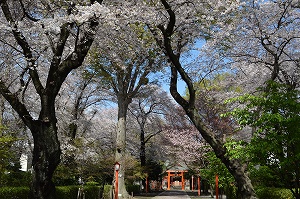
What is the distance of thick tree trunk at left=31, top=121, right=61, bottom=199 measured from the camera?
8273mm

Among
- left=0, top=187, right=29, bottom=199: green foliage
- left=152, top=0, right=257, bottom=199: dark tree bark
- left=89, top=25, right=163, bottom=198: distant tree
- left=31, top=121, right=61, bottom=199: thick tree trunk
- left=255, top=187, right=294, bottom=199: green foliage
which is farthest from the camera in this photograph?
left=89, top=25, right=163, bottom=198: distant tree

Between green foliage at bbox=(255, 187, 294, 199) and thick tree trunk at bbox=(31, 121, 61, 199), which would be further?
green foliage at bbox=(255, 187, 294, 199)

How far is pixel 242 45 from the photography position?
14.6 metres

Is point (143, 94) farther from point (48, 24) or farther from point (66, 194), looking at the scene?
point (48, 24)

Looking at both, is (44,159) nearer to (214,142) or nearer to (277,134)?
(214,142)

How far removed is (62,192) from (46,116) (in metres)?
7.51

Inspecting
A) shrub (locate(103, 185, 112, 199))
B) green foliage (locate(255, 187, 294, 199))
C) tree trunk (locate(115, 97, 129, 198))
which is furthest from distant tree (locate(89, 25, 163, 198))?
green foliage (locate(255, 187, 294, 199))

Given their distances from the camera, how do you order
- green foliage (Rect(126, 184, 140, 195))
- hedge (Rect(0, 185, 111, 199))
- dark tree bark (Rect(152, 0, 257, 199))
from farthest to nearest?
1. green foliage (Rect(126, 184, 140, 195))
2. hedge (Rect(0, 185, 111, 199))
3. dark tree bark (Rect(152, 0, 257, 199))

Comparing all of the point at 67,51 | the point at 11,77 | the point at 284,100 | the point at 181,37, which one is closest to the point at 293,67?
the point at 181,37

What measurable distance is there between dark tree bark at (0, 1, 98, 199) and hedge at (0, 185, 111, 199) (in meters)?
2.79

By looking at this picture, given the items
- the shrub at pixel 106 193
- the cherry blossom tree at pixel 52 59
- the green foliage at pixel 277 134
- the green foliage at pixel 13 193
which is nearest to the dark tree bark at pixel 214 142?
the green foliage at pixel 277 134

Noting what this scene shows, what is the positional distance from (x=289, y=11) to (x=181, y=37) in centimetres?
450

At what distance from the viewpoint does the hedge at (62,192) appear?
10606 millimetres

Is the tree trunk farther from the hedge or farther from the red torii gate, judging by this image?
the red torii gate
